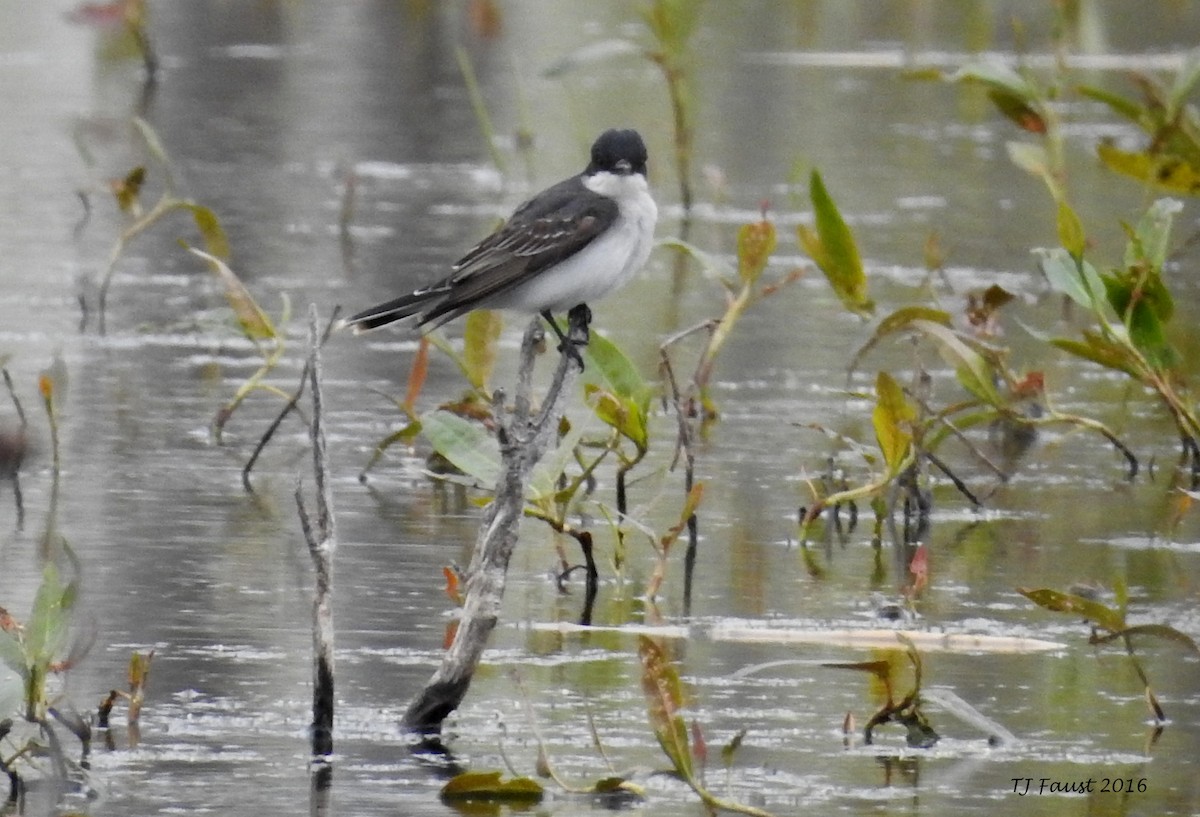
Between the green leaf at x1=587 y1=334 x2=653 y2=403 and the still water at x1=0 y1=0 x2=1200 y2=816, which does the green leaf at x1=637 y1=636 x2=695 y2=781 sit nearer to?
the still water at x1=0 y1=0 x2=1200 y2=816

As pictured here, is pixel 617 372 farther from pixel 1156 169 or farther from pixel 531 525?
pixel 1156 169

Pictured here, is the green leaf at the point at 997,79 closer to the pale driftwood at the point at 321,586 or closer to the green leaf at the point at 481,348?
the green leaf at the point at 481,348

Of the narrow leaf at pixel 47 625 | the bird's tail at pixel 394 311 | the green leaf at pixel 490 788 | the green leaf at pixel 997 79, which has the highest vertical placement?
the green leaf at pixel 997 79

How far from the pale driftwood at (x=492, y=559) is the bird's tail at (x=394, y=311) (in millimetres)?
592

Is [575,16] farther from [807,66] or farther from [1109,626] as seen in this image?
[1109,626]

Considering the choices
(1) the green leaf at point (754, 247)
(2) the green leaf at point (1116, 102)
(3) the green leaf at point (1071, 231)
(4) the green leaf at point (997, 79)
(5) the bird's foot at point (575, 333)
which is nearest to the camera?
(5) the bird's foot at point (575, 333)

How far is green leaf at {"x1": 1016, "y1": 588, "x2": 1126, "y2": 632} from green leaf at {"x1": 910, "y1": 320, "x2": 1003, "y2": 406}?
1.92 m

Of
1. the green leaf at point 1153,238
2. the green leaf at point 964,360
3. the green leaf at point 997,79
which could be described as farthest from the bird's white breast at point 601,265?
the green leaf at point 997,79

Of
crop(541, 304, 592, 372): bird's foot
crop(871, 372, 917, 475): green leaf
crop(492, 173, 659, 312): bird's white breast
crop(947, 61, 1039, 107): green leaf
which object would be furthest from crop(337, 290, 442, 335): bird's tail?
crop(947, 61, 1039, 107): green leaf

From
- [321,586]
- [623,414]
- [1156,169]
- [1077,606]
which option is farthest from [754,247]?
[321,586]

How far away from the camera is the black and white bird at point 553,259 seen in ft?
22.8

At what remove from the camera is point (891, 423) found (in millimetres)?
7559

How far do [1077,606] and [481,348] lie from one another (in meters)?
2.64

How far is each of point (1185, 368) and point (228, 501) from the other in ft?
14.5
